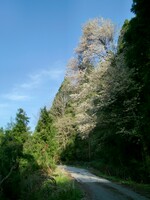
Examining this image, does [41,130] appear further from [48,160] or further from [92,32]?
[92,32]

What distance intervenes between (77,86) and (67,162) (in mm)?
28080

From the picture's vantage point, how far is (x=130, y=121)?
26.8 m

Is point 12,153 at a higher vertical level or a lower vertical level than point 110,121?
lower

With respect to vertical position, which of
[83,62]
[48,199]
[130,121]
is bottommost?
[48,199]

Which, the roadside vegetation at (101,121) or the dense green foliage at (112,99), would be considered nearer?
the roadside vegetation at (101,121)

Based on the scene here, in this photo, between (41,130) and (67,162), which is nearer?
(41,130)

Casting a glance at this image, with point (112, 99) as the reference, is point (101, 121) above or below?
below

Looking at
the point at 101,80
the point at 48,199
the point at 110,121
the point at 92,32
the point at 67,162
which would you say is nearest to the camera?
the point at 48,199

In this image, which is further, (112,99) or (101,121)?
(101,121)

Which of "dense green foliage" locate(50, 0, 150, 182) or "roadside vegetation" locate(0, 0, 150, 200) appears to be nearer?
"roadside vegetation" locate(0, 0, 150, 200)

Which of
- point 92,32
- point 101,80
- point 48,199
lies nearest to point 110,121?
point 101,80

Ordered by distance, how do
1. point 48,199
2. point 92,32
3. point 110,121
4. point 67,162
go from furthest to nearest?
point 67,162, point 92,32, point 110,121, point 48,199

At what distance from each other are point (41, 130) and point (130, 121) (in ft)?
35.5

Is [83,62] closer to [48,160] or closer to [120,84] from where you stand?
[120,84]
